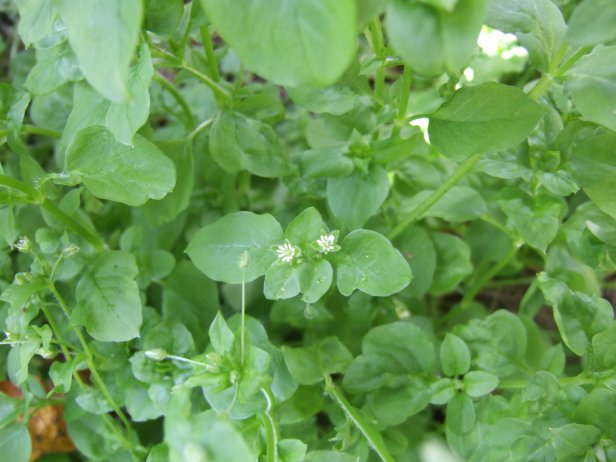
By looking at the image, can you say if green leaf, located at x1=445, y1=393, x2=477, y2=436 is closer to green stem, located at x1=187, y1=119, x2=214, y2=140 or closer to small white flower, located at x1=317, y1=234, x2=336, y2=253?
small white flower, located at x1=317, y1=234, x2=336, y2=253

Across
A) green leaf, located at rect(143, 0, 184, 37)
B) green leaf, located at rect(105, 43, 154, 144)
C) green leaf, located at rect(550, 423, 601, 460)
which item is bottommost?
green leaf, located at rect(550, 423, 601, 460)

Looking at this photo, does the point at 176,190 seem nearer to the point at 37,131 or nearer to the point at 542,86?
the point at 37,131

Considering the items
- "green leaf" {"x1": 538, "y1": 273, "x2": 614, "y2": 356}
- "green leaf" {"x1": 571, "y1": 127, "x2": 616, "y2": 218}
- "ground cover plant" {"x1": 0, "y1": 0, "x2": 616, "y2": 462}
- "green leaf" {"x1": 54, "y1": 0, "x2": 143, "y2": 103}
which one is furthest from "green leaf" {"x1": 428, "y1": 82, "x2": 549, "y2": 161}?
"green leaf" {"x1": 54, "y1": 0, "x2": 143, "y2": 103}

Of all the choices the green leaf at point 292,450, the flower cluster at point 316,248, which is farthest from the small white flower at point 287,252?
the green leaf at point 292,450

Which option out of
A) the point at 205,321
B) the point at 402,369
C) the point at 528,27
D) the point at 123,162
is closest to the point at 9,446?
the point at 205,321

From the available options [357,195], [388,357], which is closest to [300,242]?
[357,195]
